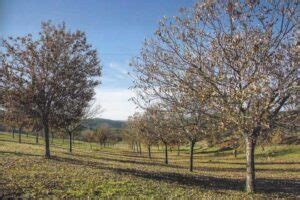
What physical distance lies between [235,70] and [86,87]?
14495 mm

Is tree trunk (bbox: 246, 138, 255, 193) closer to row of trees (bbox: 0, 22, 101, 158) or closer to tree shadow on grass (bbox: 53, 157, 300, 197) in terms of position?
tree shadow on grass (bbox: 53, 157, 300, 197)

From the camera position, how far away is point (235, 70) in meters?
13.1

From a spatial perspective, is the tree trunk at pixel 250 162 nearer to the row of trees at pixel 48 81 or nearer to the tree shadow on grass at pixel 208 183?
the tree shadow on grass at pixel 208 183

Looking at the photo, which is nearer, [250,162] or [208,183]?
[250,162]

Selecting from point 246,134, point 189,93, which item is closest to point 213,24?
point 189,93

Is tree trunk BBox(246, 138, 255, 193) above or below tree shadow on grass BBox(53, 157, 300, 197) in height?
above

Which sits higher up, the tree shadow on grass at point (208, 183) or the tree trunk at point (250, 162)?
the tree trunk at point (250, 162)

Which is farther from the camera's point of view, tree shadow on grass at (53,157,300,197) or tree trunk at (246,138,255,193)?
tree shadow on grass at (53,157,300,197)

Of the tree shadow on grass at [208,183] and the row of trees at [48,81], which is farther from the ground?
the row of trees at [48,81]

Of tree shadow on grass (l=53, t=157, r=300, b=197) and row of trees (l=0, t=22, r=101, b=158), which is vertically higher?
row of trees (l=0, t=22, r=101, b=158)

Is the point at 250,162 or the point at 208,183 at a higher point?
the point at 250,162

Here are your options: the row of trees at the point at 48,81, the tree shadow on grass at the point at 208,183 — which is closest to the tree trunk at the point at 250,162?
the tree shadow on grass at the point at 208,183

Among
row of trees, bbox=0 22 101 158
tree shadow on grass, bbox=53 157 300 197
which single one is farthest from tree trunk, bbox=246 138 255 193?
row of trees, bbox=0 22 101 158

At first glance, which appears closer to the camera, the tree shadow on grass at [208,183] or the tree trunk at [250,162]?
the tree trunk at [250,162]
